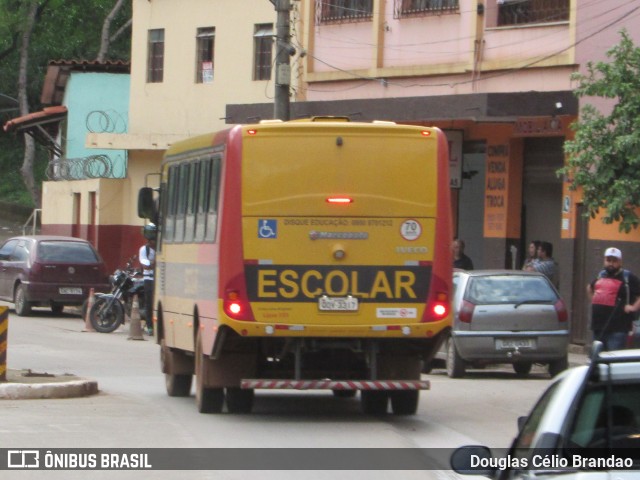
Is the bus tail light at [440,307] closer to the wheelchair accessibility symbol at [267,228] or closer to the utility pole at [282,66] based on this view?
the wheelchair accessibility symbol at [267,228]

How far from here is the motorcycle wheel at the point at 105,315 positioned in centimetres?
2811

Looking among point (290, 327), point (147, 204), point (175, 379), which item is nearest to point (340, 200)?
point (290, 327)

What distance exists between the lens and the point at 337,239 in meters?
13.9

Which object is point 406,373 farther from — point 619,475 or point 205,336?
point 619,475

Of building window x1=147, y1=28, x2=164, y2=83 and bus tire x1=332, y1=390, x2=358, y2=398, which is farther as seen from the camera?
building window x1=147, y1=28, x2=164, y2=83

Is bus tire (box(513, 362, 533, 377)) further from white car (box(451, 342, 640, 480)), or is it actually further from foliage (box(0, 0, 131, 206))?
foliage (box(0, 0, 131, 206))

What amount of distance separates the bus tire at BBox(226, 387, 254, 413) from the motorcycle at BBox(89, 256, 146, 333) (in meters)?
13.7

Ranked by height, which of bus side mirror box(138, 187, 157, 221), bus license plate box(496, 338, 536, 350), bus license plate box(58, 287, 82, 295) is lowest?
bus license plate box(58, 287, 82, 295)

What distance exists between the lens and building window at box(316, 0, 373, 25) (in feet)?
99.0

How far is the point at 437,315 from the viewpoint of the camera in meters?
13.9

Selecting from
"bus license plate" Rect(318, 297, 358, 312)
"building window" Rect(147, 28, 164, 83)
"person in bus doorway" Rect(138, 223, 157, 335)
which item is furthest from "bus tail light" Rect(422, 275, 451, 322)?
"building window" Rect(147, 28, 164, 83)

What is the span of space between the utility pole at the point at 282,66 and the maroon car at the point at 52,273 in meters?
8.71

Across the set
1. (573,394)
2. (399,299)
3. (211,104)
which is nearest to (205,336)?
(399,299)

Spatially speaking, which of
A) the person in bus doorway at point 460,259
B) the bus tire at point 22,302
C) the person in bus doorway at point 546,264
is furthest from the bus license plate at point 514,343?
the bus tire at point 22,302
